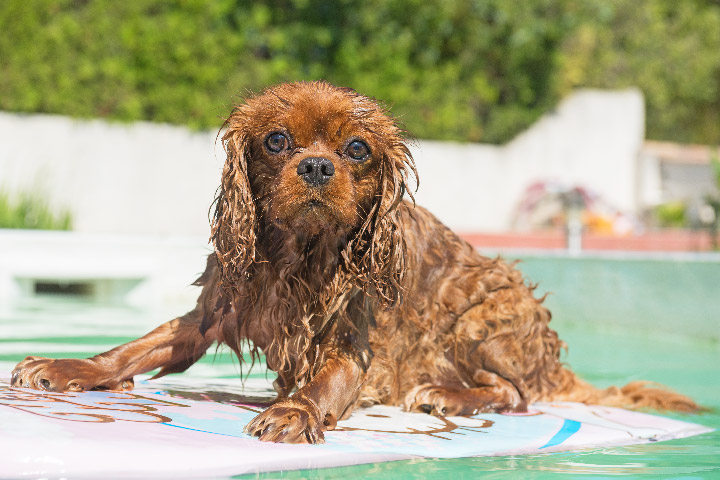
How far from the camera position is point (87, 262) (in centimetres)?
909

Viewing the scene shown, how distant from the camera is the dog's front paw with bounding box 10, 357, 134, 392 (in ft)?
11.1

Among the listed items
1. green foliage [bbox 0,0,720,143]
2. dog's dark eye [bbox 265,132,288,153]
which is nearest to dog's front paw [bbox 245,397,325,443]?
dog's dark eye [bbox 265,132,288,153]

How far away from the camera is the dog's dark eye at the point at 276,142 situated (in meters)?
3.07

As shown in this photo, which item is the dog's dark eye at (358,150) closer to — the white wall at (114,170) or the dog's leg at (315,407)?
the dog's leg at (315,407)

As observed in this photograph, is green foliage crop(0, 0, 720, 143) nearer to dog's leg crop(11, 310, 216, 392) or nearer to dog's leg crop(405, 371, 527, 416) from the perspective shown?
dog's leg crop(405, 371, 527, 416)

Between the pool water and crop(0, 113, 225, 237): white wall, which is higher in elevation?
crop(0, 113, 225, 237): white wall

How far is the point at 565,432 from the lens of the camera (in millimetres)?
3514

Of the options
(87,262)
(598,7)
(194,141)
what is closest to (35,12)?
(194,141)

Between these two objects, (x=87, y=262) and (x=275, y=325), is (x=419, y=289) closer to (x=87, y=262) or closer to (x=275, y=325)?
(x=275, y=325)

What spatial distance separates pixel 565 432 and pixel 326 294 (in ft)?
3.41

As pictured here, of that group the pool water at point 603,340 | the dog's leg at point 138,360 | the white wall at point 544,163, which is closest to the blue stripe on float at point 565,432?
the pool water at point 603,340

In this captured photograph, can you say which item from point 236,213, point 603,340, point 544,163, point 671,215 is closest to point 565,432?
point 236,213

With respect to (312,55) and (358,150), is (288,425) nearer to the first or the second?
(358,150)

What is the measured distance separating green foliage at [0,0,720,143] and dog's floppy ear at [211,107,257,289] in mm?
10691
